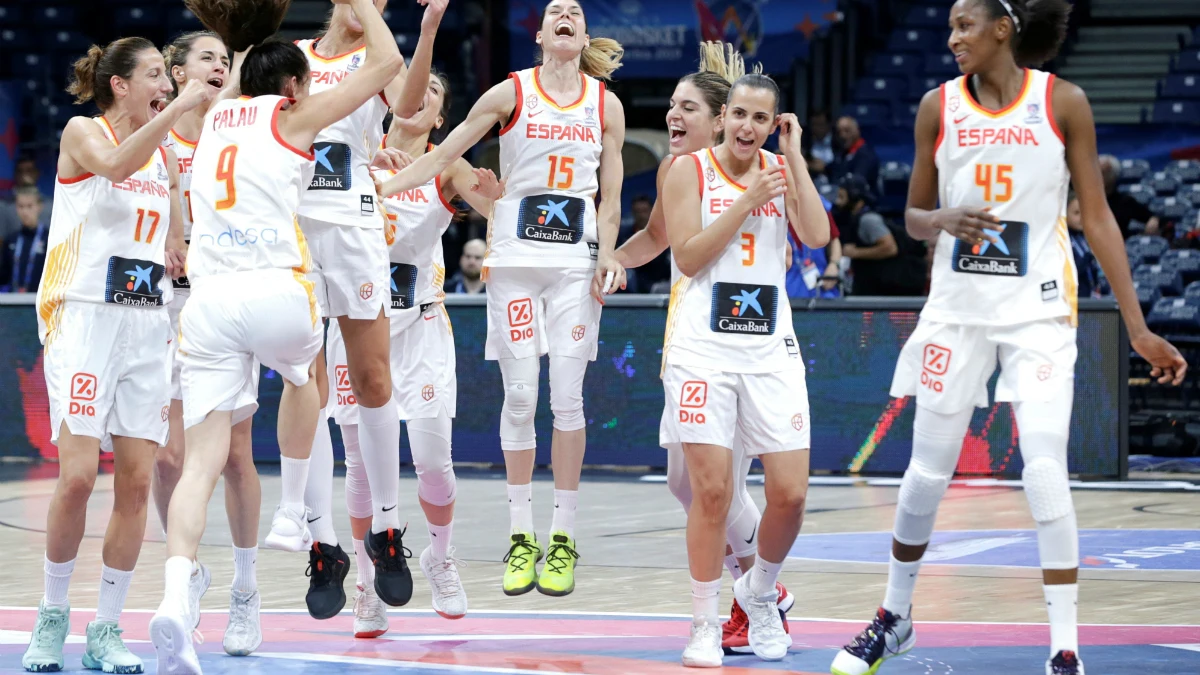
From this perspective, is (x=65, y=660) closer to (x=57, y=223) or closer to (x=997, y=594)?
(x=57, y=223)

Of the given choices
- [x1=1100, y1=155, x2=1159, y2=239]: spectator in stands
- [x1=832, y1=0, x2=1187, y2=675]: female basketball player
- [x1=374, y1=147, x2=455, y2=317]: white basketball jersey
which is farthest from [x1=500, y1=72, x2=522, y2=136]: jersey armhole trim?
[x1=1100, y1=155, x2=1159, y2=239]: spectator in stands

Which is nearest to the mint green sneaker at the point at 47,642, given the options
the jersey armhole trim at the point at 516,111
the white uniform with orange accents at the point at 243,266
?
the white uniform with orange accents at the point at 243,266

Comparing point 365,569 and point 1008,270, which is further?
point 365,569

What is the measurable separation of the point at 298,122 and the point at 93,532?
14.8ft

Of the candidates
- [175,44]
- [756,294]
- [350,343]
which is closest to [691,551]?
[756,294]

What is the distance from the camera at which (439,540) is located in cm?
614

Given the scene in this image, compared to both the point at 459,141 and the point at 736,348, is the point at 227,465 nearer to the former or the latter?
the point at 459,141

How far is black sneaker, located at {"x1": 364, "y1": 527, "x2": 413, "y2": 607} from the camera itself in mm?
5812

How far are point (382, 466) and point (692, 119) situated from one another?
179 cm

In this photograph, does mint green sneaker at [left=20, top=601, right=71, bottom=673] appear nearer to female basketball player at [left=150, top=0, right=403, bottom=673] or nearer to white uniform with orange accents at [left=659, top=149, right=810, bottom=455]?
female basketball player at [left=150, top=0, right=403, bottom=673]

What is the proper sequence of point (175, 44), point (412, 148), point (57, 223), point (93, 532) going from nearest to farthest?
1. point (57, 223)
2. point (175, 44)
3. point (412, 148)
4. point (93, 532)

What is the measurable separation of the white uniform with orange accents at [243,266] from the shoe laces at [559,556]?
5.44 feet

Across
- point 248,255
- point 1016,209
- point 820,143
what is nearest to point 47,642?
point 248,255

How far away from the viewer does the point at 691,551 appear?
16.9 feet
